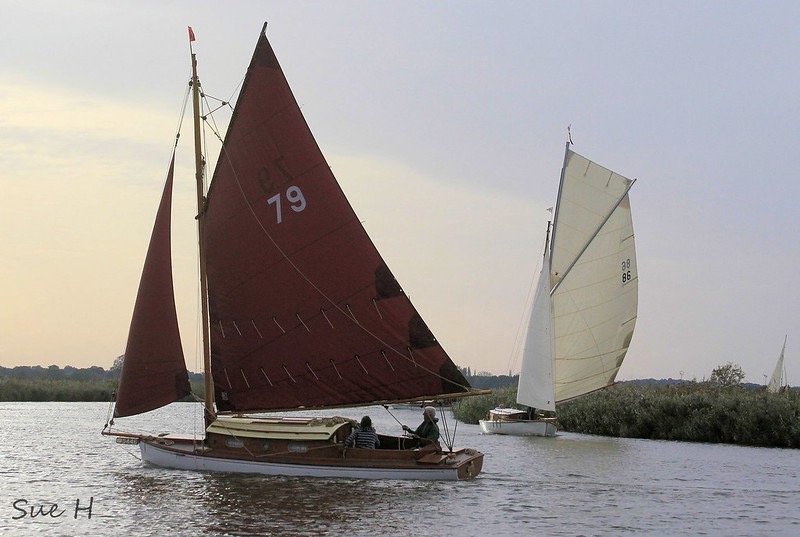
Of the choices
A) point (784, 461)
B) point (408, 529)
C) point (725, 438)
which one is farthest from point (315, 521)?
point (725, 438)

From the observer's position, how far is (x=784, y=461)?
38.7 meters

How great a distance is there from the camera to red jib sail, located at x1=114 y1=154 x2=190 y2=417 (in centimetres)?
3216

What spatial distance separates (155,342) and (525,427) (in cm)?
2638

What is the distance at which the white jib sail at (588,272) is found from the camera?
5519 centimetres

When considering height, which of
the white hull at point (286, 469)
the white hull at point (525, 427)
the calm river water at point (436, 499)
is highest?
the white hull at point (525, 427)

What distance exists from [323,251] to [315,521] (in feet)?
31.0

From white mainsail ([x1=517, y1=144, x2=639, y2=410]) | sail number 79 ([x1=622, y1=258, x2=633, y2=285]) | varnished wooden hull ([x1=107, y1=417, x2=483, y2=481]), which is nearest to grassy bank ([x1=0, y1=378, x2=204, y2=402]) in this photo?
white mainsail ([x1=517, y1=144, x2=639, y2=410])

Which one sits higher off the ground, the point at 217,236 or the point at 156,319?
the point at 217,236

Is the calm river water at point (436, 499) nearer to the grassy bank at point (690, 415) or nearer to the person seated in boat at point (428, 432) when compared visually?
the person seated in boat at point (428, 432)

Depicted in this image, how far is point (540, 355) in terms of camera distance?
53.8 m

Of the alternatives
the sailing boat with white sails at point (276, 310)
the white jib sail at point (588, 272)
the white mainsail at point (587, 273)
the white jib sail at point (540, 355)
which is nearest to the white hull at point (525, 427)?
the white jib sail at point (540, 355)

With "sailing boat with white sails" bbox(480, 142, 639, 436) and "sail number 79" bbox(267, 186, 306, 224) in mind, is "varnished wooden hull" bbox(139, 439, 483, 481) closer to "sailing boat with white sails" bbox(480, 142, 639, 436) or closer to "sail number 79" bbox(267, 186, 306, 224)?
"sail number 79" bbox(267, 186, 306, 224)

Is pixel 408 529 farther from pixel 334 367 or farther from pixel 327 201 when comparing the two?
pixel 327 201

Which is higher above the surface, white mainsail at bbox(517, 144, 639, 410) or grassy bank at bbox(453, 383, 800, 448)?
white mainsail at bbox(517, 144, 639, 410)
